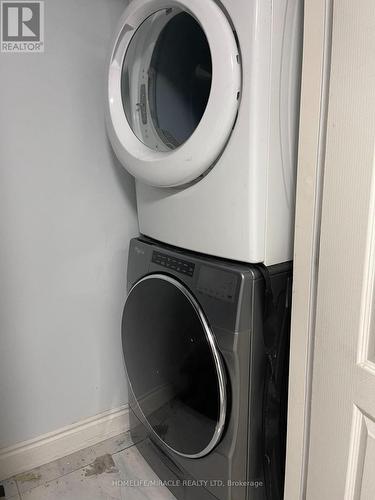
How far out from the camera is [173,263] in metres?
1.13

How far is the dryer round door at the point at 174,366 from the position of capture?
1021 millimetres

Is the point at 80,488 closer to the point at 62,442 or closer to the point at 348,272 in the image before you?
the point at 62,442

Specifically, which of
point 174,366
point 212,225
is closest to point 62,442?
point 174,366

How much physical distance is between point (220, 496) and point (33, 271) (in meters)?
0.92

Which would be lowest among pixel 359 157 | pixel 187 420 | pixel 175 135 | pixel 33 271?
pixel 187 420

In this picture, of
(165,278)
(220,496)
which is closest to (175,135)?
(165,278)

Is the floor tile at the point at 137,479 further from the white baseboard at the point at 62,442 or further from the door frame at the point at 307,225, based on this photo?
the door frame at the point at 307,225

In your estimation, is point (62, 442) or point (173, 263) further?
point (62, 442)

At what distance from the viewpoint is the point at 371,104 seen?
0.66 meters

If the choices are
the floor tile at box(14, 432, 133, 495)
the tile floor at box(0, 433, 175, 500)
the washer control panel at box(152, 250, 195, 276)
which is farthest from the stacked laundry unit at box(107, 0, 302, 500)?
the floor tile at box(14, 432, 133, 495)

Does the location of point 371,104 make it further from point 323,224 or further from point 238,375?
point 238,375

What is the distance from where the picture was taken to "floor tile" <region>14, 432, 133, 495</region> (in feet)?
4.48

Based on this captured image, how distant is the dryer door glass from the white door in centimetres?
48

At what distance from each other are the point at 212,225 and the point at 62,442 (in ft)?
3.56
